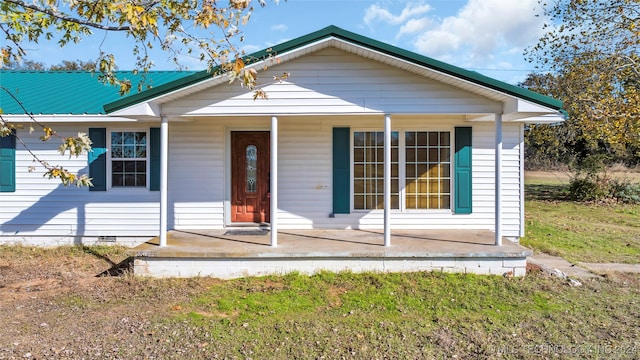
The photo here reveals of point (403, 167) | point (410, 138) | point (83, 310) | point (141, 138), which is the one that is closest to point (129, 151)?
point (141, 138)

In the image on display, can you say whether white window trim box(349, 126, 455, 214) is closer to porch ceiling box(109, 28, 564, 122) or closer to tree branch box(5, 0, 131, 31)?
porch ceiling box(109, 28, 564, 122)

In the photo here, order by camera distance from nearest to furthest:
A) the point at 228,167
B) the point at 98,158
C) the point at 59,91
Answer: the point at 98,158, the point at 228,167, the point at 59,91

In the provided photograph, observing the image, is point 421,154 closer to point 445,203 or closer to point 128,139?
point 445,203

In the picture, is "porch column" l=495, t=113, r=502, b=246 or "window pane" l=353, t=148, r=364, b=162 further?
"window pane" l=353, t=148, r=364, b=162

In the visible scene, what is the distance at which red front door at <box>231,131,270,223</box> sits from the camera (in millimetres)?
8547

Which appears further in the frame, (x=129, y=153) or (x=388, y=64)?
(x=129, y=153)

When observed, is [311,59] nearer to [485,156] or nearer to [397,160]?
[397,160]

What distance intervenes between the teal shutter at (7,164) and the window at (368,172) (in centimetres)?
692

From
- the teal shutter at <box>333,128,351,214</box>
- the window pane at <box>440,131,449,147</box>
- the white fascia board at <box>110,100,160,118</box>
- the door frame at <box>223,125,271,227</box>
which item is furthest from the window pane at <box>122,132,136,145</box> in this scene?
the window pane at <box>440,131,449,147</box>

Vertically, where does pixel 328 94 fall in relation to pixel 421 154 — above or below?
above

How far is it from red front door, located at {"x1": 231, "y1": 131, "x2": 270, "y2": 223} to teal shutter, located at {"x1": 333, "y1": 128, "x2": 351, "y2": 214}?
1.41 m

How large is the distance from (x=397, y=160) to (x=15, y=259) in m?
7.40

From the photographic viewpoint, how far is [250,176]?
340 inches

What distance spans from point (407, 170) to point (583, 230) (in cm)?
591
